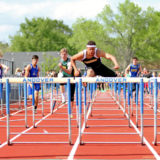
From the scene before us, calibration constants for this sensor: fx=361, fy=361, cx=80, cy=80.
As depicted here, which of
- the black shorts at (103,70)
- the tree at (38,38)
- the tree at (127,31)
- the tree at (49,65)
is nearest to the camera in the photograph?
the black shorts at (103,70)

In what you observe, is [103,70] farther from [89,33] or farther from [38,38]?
[38,38]

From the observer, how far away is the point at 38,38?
3216 inches

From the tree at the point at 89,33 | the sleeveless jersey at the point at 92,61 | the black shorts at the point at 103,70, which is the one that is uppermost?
the tree at the point at 89,33

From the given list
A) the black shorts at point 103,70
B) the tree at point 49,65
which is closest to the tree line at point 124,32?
the tree at point 49,65

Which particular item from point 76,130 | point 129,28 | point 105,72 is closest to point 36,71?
point 76,130

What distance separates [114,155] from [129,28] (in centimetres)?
5286

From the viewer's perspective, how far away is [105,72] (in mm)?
7652

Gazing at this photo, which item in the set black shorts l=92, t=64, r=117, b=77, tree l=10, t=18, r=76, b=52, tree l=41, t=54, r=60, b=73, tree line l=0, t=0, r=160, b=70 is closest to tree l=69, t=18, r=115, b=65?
tree line l=0, t=0, r=160, b=70

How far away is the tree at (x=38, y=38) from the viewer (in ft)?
266

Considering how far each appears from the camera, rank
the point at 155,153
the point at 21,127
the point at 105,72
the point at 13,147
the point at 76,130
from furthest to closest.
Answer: the point at 21,127 < the point at 76,130 < the point at 105,72 < the point at 13,147 < the point at 155,153

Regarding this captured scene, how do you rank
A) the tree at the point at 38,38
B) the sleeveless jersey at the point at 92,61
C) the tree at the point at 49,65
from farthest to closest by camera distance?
1. the tree at the point at 38,38
2. the tree at the point at 49,65
3. the sleeveless jersey at the point at 92,61

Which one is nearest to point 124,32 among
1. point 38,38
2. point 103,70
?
point 38,38

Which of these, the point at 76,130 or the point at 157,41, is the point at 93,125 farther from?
the point at 157,41

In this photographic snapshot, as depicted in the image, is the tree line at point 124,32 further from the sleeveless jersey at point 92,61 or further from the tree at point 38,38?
the sleeveless jersey at point 92,61
